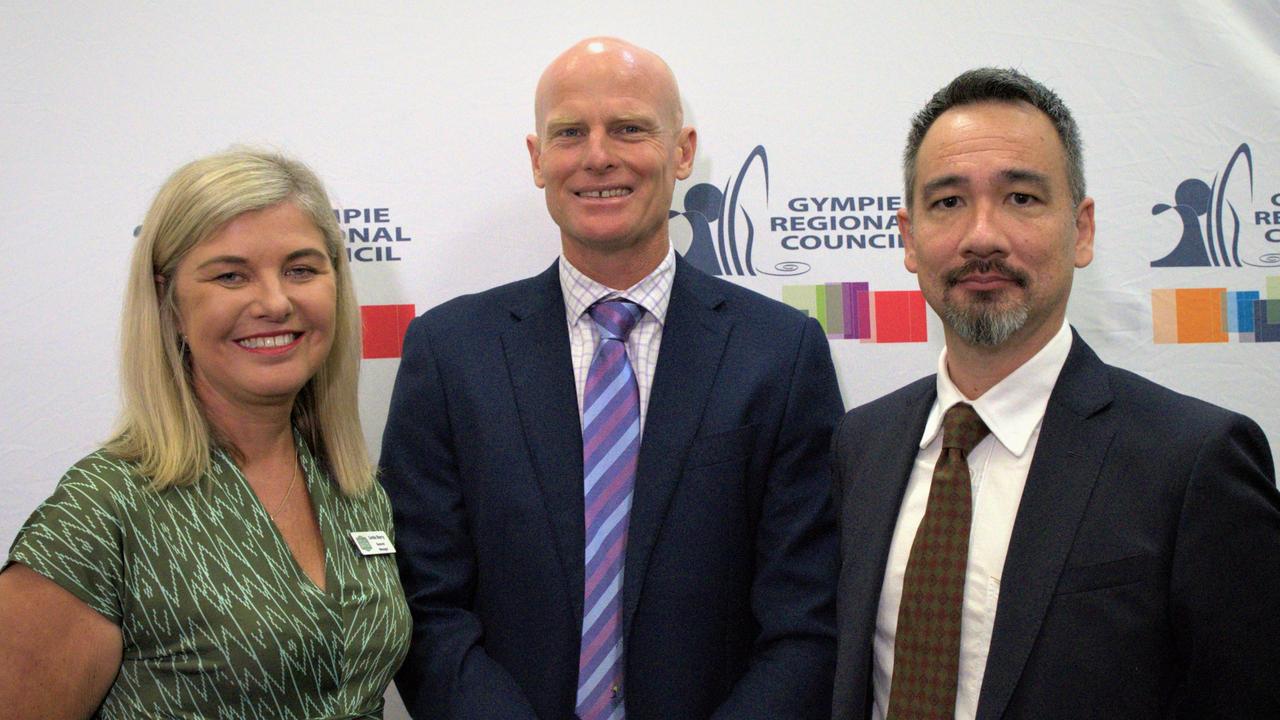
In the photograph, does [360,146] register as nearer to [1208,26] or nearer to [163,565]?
[163,565]

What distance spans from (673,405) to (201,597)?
894mm

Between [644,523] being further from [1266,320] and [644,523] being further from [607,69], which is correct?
[1266,320]

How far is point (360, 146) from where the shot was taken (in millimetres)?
2541

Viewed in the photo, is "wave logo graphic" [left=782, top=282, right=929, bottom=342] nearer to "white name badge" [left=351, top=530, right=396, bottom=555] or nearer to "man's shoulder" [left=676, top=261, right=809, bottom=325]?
"man's shoulder" [left=676, top=261, right=809, bottom=325]

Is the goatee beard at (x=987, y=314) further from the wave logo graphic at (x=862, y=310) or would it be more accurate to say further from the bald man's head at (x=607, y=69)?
the wave logo graphic at (x=862, y=310)

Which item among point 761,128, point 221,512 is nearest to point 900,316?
point 761,128

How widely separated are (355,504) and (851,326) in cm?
133

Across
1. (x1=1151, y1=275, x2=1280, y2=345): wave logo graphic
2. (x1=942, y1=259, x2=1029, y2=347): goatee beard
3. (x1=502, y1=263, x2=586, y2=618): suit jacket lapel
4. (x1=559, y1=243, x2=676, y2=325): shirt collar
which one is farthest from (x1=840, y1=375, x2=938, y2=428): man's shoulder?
(x1=1151, y1=275, x2=1280, y2=345): wave logo graphic

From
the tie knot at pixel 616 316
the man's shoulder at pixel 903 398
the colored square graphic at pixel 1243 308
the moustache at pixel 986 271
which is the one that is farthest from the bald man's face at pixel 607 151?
the colored square graphic at pixel 1243 308

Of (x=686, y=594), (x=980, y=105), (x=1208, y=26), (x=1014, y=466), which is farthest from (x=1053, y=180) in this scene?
(x=1208, y=26)

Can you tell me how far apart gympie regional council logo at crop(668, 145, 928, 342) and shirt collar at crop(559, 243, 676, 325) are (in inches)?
19.3

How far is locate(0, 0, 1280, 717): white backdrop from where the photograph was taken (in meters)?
2.50

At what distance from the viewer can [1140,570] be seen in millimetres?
1331

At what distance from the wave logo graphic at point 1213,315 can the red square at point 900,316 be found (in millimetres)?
600
